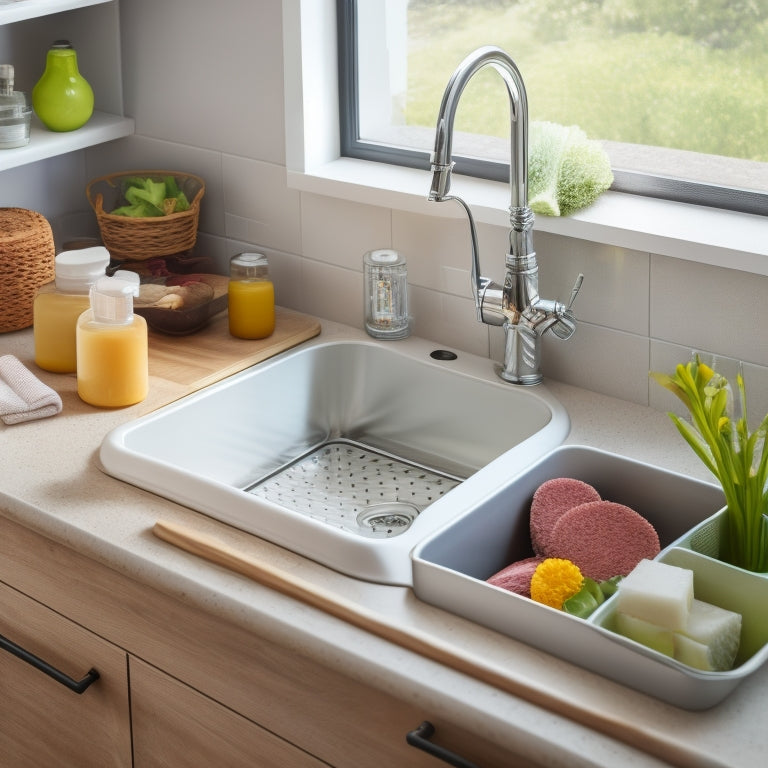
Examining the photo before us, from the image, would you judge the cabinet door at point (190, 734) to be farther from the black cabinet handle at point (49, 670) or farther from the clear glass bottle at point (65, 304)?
the clear glass bottle at point (65, 304)

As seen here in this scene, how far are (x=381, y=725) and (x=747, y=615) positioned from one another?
386 mm

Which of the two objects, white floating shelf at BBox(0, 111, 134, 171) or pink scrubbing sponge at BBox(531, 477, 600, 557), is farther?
white floating shelf at BBox(0, 111, 134, 171)

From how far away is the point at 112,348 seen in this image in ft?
5.13

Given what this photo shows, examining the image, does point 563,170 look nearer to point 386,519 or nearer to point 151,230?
point 386,519

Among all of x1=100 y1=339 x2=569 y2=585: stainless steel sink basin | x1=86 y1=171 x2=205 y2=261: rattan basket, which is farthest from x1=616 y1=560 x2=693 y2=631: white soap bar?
x1=86 y1=171 x2=205 y2=261: rattan basket

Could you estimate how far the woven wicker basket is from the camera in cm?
178

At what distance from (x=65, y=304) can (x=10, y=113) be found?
14.7 inches

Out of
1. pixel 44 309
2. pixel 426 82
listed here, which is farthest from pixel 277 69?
pixel 44 309

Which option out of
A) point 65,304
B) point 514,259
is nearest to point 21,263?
point 65,304

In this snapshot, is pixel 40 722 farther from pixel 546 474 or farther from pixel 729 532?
pixel 729 532

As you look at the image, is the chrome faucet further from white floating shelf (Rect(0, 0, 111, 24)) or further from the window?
white floating shelf (Rect(0, 0, 111, 24))

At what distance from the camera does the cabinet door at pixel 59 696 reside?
1.40 meters

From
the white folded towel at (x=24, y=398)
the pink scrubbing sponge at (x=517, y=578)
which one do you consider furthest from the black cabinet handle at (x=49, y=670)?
the pink scrubbing sponge at (x=517, y=578)

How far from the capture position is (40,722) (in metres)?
1.52
